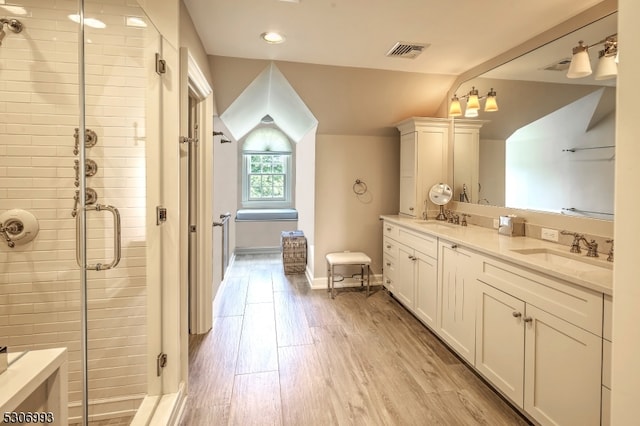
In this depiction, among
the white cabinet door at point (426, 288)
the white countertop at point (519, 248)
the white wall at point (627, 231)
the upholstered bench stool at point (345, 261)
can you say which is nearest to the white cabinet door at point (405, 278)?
the white cabinet door at point (426, 288)

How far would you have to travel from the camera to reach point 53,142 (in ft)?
5.29

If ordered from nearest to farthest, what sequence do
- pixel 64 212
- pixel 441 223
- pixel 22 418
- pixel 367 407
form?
pixel 22 418 → pixel 64 212 → pixel 367 407 → pixel 441 223

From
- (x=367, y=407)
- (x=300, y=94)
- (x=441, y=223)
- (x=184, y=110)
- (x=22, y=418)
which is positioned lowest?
(x=367, y=407)

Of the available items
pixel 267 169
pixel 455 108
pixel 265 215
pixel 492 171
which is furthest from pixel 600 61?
pixel 267 169

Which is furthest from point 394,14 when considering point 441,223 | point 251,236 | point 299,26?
point 251,236

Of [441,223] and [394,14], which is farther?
[441,223]

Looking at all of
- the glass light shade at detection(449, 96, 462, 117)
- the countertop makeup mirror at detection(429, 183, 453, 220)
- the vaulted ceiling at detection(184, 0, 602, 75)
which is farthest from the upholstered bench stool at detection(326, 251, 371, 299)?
the vaulted ceiling at detection(184, 0, 602, 75)

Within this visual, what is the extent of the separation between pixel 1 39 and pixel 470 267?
282 cm

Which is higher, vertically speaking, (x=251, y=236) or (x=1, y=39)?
(x=1, y=39)

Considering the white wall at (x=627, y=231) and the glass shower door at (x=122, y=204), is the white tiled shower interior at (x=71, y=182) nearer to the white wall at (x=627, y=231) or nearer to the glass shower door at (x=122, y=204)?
the glass shower door at (x=122, y=204)

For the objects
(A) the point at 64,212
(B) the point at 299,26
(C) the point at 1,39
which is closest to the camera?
(C) the point at 1,39

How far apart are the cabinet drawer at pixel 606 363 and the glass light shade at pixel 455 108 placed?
249cm

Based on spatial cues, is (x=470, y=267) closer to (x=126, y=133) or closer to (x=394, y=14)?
(x=394, y=14)

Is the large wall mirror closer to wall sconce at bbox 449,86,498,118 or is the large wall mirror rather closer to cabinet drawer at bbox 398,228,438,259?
wall sconce at bbox 449,86,498,118
